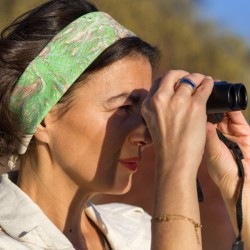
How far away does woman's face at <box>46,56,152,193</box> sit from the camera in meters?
2.98

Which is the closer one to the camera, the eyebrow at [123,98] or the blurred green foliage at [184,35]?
the eyebrow at [123,98]

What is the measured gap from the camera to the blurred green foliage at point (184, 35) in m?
16.3

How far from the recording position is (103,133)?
2.98m

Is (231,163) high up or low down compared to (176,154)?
down

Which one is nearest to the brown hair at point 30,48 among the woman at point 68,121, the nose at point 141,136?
the woman at point 68,121

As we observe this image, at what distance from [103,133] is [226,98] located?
1.55 feet

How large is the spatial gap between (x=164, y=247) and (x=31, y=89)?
2.70 ft

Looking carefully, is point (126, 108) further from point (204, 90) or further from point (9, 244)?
point (9, 244)

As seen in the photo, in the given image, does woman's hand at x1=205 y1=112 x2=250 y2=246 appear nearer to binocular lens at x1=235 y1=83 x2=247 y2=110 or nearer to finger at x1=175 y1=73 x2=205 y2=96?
binocular lens at x1=235 y1=83 x2=247 y2=110

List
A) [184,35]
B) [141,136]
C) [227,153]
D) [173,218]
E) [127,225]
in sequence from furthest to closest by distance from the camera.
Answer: [184,35] < [127,225] < [227,153] < [141,136] < [173,218]

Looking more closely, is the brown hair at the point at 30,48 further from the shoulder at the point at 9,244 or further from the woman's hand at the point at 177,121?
the woman's hand at the point at 177,121

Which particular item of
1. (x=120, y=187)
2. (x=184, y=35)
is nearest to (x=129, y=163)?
(x=120, y=187)

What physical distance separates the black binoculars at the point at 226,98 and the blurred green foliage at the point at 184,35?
13.0m

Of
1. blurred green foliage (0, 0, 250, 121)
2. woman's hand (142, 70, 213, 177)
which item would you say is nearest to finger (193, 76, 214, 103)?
woman's hand (142, 70, 213, 177)
